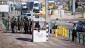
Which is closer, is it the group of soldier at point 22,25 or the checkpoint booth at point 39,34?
the checkpoint booth at point 39,34

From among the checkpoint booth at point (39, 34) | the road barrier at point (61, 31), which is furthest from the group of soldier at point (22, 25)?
the checkpoint booth at point (39, 34)

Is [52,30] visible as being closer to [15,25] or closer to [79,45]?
[15,25]

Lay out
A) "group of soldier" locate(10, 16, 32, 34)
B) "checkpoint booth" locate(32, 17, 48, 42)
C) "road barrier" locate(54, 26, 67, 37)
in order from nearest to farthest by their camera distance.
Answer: "checkpoint booth" locate(32, 17, 48, 42)
"road barrier" locate(54, 26, 67, 37)
"group of soldier" locate(10, 16, 32, 34)

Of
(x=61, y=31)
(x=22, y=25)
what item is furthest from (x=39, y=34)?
(x=22, y=25)

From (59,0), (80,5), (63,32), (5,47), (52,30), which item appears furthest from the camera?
(59,0)

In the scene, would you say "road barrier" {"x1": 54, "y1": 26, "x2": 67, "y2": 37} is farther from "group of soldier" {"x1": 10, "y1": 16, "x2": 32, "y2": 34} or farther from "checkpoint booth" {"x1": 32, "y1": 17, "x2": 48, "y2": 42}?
"checkpoint booth" {"x1": 32, "y1": 17, "x2": 48, "y2": 42}

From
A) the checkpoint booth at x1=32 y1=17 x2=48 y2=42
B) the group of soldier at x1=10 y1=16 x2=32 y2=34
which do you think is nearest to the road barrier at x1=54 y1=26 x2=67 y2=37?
the group of soldier at x1=10 y1=16 x2=32 y2=34

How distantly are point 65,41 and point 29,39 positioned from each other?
356 cm

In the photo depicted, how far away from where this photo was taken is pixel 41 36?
32406mm

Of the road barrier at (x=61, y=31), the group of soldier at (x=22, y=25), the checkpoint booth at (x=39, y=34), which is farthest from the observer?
the group of soldier at (x=22, y=25)

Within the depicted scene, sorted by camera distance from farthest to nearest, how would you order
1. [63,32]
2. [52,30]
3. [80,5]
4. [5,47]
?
[80,5] < [52,30] < [63,32] < [5,47]

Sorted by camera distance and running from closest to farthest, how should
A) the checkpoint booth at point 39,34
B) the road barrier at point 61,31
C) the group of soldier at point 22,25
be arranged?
the checkpoint booth at point 39,34, the road barrier at point 61,31, the group of soldier at point 22,25

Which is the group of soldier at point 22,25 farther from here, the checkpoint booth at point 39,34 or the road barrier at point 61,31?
the checkpoint booth at point 39,34

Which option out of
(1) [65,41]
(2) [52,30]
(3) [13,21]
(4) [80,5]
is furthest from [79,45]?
(4) [80,5]
